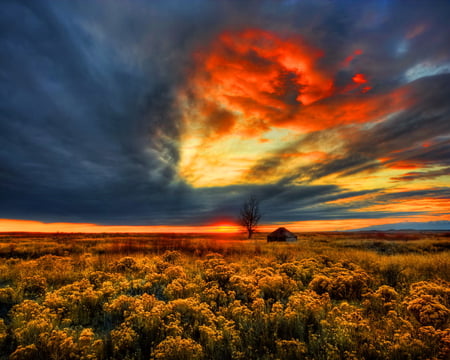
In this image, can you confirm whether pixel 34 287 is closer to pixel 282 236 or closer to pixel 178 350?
pixel 178 350

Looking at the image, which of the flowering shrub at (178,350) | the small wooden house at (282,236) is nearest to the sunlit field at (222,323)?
the flowering shrub at (178,350)

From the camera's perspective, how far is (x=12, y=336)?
15.5 ft

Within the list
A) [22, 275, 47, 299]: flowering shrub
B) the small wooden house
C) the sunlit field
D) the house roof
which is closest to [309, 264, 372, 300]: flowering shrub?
the sunlit field

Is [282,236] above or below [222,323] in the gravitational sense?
below

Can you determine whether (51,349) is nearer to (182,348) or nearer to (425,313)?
(182,348)

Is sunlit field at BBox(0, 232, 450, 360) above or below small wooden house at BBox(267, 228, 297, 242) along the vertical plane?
above

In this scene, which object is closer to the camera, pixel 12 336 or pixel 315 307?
pixel 12 336

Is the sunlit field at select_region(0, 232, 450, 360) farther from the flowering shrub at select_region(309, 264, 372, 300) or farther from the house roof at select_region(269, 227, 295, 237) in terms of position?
the house roof at select_region(269, 227, 295, 237)

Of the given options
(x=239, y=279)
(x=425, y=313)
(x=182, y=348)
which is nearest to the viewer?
(x=182, y=348)

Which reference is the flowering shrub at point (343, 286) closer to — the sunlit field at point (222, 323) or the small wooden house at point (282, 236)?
the sunlit field at point (222, 323)

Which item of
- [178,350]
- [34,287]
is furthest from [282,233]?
[178,350]

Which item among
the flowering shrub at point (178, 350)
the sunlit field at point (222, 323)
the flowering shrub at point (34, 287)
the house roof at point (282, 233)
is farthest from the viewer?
the house roof at point (282, 233)

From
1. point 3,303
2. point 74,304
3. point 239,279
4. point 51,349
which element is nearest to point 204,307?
point 239,279

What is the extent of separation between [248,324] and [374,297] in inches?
151
